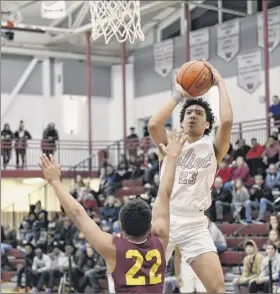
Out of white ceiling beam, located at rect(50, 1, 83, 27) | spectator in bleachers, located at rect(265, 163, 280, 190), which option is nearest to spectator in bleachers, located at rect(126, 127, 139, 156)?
white ceiling beam, located at rect(50, 1, 83, 27)

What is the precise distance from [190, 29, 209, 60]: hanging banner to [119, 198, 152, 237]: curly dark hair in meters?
20.8

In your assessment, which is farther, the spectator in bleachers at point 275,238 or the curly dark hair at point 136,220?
the spectator in bleachers at point 275,238

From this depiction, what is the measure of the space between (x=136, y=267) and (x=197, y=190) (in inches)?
88.4

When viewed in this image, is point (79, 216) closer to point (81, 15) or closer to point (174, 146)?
point (174, 146)

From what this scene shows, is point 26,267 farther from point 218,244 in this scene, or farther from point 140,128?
point 140,128

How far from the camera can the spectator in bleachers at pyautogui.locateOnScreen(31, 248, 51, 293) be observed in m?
16.8

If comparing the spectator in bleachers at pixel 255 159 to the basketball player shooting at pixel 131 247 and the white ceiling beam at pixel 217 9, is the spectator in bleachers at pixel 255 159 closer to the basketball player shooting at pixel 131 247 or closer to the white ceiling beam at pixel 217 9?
the white ceiling beam at pixel 217 9

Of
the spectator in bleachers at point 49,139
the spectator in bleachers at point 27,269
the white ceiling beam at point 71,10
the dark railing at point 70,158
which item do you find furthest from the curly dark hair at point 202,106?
the spectator in bleachers at point 49,139

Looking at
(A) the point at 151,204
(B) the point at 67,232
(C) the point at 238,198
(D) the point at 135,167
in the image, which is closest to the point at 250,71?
(D) the point at 135,167

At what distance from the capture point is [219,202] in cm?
1611

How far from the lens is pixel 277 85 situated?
21922 mm

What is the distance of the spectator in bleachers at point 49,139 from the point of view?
84.1 ft

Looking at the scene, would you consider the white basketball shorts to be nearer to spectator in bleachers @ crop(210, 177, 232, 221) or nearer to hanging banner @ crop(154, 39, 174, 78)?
spectator in bleachers @ crop(210, 177, 232, 221)

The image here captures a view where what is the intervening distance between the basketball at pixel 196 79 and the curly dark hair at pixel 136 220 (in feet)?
7.21
